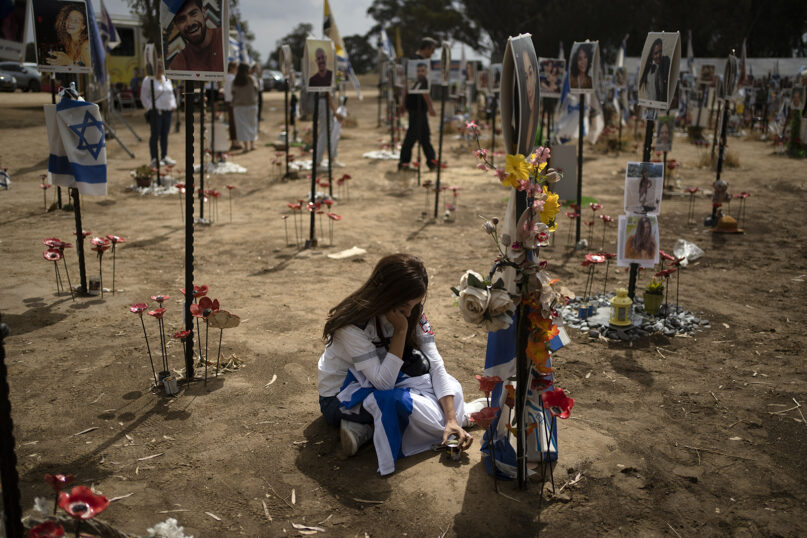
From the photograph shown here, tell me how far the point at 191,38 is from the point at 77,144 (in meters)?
1.58

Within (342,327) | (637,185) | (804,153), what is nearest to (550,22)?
(804,153)

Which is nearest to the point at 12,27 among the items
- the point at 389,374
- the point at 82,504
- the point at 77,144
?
the point at 82,504

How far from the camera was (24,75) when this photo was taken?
1088 inches

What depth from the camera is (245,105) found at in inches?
573

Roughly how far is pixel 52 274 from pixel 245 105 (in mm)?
9162

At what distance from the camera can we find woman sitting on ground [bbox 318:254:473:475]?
3223mm

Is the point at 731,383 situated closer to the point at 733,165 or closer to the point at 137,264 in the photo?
the point at 137,264

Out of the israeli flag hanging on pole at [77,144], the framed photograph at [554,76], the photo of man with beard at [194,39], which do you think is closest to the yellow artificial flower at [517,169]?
the photo of man with beard at [194,39]

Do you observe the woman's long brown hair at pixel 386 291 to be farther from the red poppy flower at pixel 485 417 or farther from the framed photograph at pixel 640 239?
the framed photograph at pixel 640 239

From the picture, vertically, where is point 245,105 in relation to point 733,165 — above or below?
above

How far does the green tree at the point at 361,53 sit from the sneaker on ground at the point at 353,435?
65.6 m

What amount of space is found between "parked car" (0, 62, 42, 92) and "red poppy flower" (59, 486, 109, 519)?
97.6 feet

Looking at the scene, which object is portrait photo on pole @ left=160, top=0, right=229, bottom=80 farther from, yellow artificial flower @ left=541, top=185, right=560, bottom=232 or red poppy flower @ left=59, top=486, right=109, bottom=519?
red poppy flower @ left=59, top=486, right=109, bottom=519

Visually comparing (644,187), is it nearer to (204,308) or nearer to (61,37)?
(204,308)
